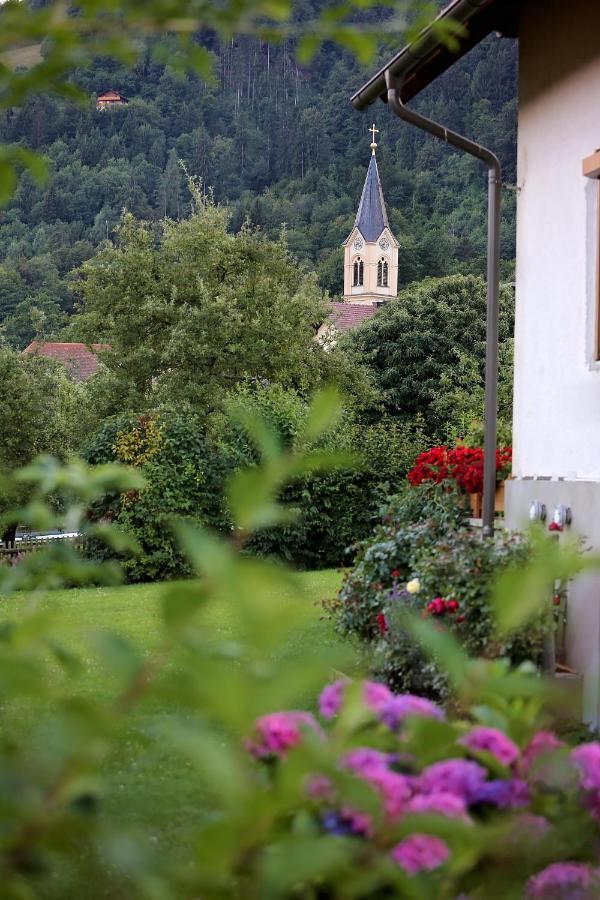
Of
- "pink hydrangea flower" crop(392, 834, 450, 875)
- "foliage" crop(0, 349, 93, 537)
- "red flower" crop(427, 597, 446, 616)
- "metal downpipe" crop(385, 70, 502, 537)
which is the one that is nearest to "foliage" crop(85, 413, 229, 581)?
"foliage" crop(0, 349, 93, 537)

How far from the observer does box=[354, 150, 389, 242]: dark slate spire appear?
83.9m

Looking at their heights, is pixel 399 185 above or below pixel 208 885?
above

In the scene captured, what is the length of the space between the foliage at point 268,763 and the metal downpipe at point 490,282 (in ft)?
18.2

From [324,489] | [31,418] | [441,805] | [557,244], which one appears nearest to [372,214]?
[31,418]

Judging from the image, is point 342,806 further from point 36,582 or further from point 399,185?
point 399,185

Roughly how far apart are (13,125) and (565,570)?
113796 millimetres

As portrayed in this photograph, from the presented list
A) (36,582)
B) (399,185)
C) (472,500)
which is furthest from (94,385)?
(399,185)

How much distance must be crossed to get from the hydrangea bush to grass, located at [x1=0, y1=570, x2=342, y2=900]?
0.20 metres

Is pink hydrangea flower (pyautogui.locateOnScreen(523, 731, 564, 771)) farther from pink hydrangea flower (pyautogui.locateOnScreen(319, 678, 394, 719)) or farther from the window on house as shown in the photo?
the window on house

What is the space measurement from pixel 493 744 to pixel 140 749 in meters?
3.65

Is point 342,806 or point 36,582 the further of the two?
point 36,582

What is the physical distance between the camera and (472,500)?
8078mm

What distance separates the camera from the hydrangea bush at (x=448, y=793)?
145cm

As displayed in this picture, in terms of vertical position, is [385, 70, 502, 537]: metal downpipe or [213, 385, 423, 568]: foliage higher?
[385, 70, 502, 537]: metal downpipe
